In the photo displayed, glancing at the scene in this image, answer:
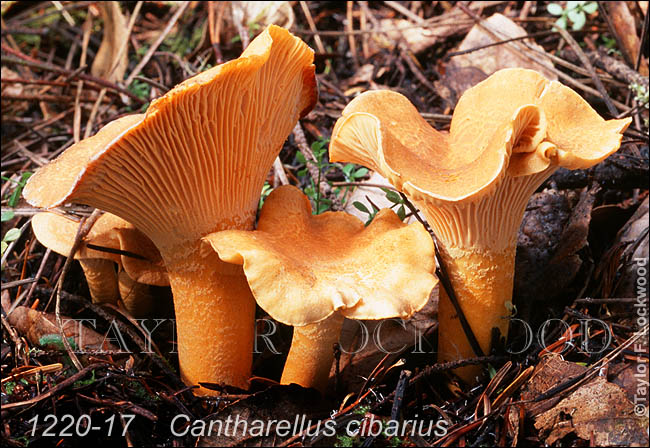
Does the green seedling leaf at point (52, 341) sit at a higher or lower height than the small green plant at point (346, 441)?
higher

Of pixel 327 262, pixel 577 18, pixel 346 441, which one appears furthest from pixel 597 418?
pixel 577 18

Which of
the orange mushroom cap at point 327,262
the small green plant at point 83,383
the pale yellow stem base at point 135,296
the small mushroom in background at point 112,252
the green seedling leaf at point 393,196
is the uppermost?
the orange mushroom cap at point 327,262

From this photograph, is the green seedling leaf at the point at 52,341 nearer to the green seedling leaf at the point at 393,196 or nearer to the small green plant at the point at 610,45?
the green seedling leaf at the point at 393,196

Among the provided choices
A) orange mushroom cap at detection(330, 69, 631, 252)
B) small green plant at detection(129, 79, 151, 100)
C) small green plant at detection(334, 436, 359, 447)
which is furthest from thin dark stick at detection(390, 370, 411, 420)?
small green plant at detection(129, 79, 151, 100)

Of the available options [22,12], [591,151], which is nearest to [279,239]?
[591,151]

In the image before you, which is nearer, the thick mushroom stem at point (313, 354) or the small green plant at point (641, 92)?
the thick mushroom stem at point (313, 354)

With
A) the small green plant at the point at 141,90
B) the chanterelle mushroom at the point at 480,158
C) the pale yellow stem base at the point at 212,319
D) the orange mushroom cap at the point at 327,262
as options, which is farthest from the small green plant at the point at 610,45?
the small green plant at the point at 141,90

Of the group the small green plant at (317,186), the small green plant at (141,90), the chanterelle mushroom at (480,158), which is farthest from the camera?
the small green plant at (141,90)
